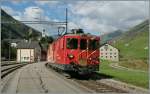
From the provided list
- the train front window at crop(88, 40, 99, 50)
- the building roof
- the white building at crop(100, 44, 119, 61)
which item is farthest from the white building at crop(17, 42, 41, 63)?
the train front window at crop(88, 40, 99, 50)

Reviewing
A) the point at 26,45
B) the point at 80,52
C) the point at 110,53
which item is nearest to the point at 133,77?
the point at 80,52

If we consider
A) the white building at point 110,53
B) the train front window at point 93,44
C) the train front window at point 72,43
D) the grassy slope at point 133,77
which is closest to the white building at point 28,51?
the white building at point 110,53

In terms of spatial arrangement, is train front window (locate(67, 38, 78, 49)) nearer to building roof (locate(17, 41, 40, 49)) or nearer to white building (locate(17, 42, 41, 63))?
white building (locate(17, 42, 41, 63))

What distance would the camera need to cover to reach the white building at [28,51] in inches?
5098

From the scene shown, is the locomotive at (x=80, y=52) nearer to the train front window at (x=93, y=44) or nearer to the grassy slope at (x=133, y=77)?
the train front window at (x=93, y=44)

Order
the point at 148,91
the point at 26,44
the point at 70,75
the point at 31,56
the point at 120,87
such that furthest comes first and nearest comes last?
the point at 26,44 < the point at 31,56 < the point at 70,75 < the point at 120,87 < the point at 148,91

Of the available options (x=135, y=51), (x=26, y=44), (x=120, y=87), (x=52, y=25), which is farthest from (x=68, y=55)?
(x=135, y=51)

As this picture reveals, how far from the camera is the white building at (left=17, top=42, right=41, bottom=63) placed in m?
130

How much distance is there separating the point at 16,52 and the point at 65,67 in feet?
353

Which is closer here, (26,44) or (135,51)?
(26,44)

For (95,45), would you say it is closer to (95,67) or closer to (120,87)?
(95,67)

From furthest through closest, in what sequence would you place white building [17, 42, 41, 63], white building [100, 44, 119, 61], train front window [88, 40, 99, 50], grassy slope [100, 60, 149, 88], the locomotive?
1. white building [100, 44, 119, 61]
2. white building [17, 42, 41, 63]
3. train front window [88, 40, 99, 50]
4. the locomotive
5. grassy slope [100, 60, 149, 88]

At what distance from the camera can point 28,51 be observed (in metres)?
136

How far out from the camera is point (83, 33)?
28500 millimetres
